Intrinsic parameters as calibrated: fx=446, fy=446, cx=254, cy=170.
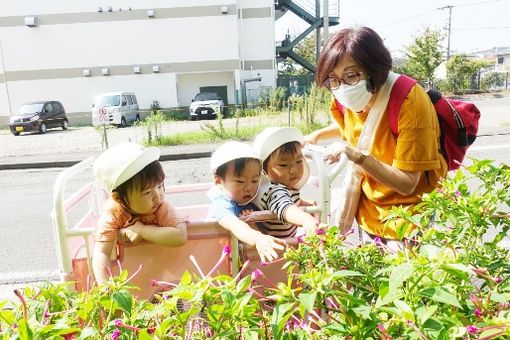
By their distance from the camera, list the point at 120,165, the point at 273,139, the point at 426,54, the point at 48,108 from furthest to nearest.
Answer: the point at 426,54 → the point at 48,108 → the point at 273,139 → the point at 120,165

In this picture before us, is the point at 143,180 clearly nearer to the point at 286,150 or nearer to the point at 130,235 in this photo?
the point at 130,235

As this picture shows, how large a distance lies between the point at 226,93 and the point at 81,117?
7775 millimetres

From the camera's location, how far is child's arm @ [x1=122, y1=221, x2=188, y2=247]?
168 cm

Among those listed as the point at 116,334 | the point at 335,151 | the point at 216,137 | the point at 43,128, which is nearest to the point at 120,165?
the point at 335,151

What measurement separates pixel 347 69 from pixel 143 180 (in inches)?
35.7

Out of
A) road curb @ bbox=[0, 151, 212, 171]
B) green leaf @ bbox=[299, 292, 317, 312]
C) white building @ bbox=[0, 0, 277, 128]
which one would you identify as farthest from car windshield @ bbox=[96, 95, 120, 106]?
green leaf @ bbox=[299, 292, 317, 312]

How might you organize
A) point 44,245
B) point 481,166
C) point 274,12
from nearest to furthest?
point 481,166
point 44,245
point 274,12

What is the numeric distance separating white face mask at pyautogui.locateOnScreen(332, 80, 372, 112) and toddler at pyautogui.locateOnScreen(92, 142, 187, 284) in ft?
2.59

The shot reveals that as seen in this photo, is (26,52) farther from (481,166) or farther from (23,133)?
(481,166)

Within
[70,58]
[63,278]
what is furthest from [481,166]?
[70,58]

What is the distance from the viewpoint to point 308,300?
67 cm

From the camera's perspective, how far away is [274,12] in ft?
80.8

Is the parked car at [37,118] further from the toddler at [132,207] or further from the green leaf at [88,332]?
the green leaf at [88,332]

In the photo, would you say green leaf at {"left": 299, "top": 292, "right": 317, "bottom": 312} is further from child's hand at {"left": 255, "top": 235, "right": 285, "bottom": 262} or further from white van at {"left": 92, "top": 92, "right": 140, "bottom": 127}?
white van at {"left": 92, "top": 92, "right": 140, "bottom": 127}
